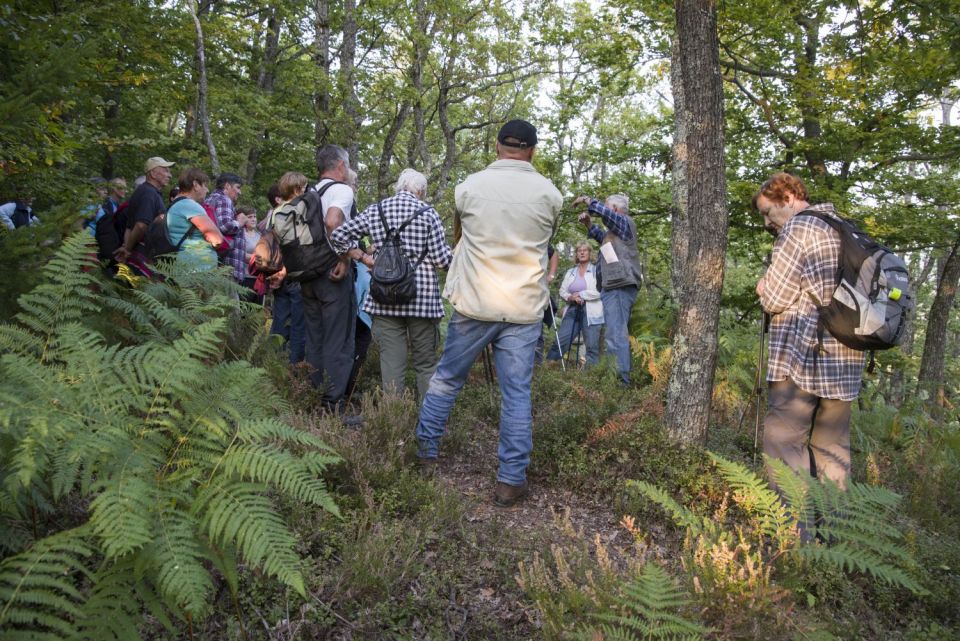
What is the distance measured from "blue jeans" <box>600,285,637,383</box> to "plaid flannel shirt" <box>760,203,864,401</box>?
376 centimetres

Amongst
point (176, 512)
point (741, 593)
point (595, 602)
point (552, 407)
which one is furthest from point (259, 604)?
point (552, 407)

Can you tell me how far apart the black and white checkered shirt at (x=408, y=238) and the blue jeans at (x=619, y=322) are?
3.33 meters

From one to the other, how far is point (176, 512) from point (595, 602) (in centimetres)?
168

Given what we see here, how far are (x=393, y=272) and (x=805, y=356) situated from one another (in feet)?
9.72

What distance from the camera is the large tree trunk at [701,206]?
14.0 feet

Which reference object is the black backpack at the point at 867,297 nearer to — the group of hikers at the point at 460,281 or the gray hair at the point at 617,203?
the group of hikers at the point at 460,281

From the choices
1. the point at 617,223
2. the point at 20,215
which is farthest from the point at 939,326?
the point at 20,215

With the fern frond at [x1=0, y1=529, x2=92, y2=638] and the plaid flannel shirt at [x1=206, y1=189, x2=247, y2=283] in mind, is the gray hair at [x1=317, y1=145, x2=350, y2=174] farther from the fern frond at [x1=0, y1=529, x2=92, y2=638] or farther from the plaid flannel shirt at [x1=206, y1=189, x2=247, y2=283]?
the fern frond at [x1=0, y1=529, x2=92, y2=638]

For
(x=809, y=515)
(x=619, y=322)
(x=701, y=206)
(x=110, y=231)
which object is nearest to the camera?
(x=809, y=515)

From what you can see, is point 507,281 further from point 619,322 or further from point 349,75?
point 349,75

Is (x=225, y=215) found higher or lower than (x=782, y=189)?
lower

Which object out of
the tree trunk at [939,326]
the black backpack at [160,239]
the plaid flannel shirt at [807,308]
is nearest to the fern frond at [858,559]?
the plaid flannel shirt at [807,308]

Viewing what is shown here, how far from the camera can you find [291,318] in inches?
246

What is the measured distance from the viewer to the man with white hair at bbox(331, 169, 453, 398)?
473cm
